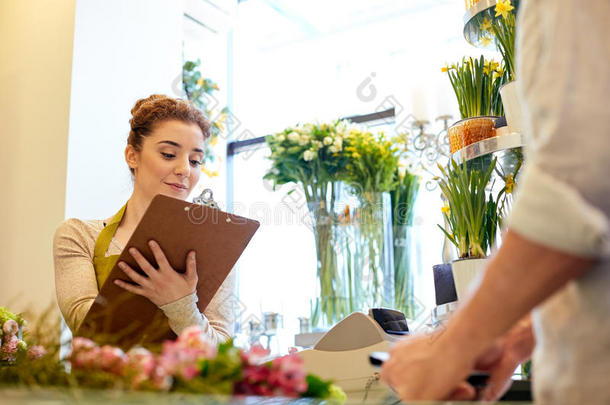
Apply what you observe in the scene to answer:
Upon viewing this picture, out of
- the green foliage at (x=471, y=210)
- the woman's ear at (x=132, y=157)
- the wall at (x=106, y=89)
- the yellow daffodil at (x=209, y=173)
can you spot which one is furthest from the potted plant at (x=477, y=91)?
the yellow daffodil at (x=209, y=173)

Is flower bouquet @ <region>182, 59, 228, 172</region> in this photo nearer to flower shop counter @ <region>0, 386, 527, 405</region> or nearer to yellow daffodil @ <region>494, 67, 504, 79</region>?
yellow daffodil @ <region>494, 67, 504, 79</region>

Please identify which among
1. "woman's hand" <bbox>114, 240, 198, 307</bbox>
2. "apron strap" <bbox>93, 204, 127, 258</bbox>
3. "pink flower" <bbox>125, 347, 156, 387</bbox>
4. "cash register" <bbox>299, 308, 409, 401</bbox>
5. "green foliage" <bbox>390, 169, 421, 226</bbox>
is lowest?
"cash register" <bbox>299, 308, 409, 401</bbox>

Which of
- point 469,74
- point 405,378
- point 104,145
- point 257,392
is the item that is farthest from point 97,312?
point 104,145

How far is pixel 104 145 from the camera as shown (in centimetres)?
263

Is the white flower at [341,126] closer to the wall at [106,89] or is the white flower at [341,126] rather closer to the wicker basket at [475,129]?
the wall at [106,89]

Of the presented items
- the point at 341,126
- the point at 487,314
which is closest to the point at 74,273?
the point at 487,314

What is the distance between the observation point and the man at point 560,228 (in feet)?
1.84

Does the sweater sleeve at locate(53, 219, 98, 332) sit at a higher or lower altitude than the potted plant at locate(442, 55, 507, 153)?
lower

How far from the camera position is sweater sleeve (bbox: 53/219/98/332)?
1.60m

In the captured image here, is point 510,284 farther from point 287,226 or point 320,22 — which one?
point 320,22

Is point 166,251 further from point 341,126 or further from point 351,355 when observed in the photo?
point 341,126

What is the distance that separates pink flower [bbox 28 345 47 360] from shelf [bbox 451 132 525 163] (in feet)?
3.65

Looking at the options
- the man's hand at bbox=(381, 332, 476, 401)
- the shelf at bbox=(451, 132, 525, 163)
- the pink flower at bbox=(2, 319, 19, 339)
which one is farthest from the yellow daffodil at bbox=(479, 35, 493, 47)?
the pink flower at bbox=(2, 319, 19, 339)

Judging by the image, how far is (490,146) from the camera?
159 cm
